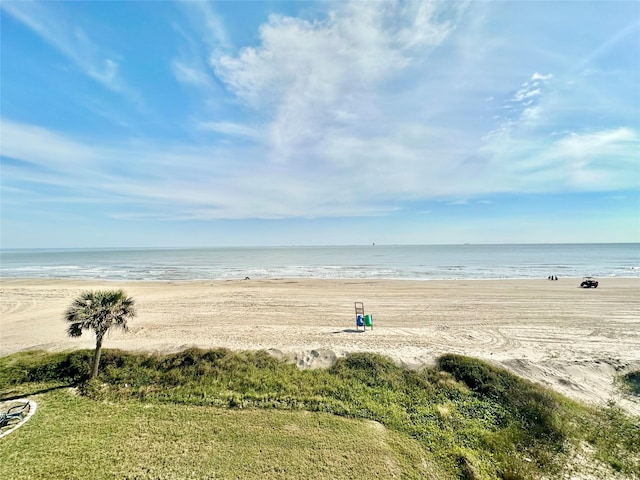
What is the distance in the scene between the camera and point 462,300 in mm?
27031

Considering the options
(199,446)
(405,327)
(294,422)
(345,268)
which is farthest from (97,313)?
(345,268)

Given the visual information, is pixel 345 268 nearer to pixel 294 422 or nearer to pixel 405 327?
pixel 405 327

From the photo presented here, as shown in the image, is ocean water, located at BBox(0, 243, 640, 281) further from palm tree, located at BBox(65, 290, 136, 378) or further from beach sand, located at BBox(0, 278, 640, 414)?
palm tree, located at BBox(65, 290, 136, 378)

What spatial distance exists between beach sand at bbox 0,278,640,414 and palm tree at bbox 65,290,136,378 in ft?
10.7

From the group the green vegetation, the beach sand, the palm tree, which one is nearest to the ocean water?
the beach sand

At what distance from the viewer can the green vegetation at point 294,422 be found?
6.81 metres

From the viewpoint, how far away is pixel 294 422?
842cm

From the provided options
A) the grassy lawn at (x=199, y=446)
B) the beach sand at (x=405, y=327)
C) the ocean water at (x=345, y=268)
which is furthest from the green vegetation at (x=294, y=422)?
the ocean water at (x=345, y=268)

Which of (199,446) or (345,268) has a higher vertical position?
(345,268)

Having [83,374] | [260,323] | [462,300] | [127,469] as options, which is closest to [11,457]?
[127,469]

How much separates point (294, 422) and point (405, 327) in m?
12.1

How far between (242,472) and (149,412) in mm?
4200

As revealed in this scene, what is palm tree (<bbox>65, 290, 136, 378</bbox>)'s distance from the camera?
34.3 ft

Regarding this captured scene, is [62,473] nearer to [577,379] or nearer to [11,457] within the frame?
[11,457]
